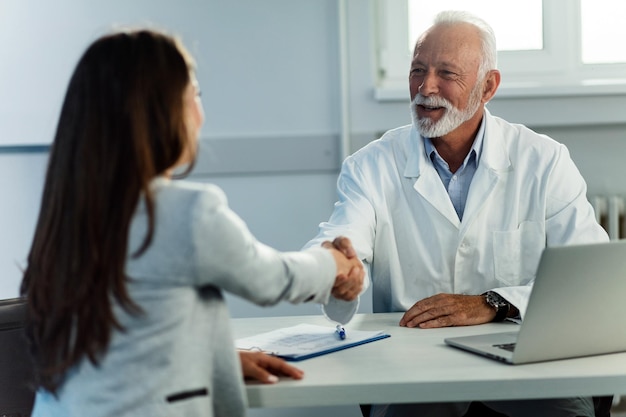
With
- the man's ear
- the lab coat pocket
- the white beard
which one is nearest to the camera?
the lab coat pocket

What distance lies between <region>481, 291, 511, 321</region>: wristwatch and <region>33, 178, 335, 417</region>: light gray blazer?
0.72 m

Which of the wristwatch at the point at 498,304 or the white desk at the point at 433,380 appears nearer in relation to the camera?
the white desk at the point at 433,380

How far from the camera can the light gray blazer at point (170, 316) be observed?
117 centimetres

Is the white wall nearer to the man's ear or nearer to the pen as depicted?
the man's ear

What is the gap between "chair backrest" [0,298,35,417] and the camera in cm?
157

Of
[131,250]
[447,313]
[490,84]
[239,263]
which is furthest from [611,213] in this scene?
[131,250]

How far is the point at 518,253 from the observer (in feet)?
6.98

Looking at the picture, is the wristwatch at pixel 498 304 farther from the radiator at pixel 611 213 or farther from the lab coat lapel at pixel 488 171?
the radiator at pixel 611 213

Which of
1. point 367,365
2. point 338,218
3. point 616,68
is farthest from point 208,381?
point 616,68

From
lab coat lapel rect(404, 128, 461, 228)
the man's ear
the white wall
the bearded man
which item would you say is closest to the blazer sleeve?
the bearded man

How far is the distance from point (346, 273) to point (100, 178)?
1.78 ft

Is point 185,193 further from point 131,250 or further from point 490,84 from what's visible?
point 490,84

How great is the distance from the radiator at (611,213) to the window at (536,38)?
0.41 metres

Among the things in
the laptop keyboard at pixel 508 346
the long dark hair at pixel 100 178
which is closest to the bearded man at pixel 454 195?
the laptop keyboard at pixel 508 346
